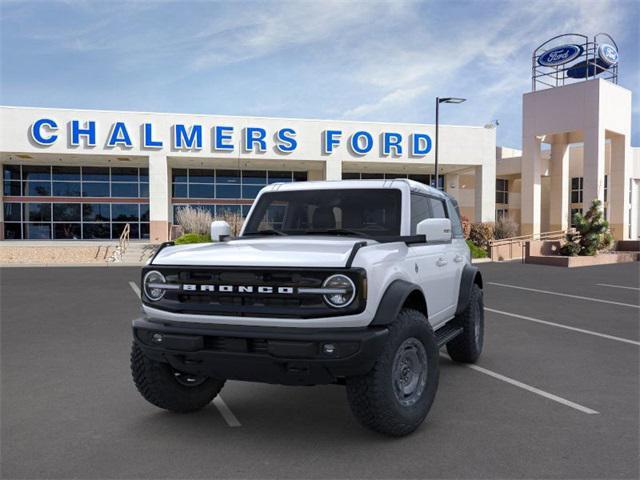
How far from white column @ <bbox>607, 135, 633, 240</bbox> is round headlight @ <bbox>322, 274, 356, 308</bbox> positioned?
34.0m

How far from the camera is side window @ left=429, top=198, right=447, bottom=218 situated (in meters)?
A: 5.96

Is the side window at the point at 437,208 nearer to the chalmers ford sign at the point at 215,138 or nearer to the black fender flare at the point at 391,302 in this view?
the black fender flare at the point at 391,302

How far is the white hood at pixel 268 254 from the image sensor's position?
150 inches

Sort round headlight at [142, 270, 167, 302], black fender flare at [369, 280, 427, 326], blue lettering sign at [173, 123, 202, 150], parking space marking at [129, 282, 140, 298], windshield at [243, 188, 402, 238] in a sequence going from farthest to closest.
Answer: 1. blue lettering sign at [173, 123, 202, 150]
2. parking space marking at [129, 282, 140, 298]
3. windshield at [243, 188, 402, 238]
4. round headlight at [142, 270, 167, 302]
5. black fender flare at [369, 280, 427, 326]

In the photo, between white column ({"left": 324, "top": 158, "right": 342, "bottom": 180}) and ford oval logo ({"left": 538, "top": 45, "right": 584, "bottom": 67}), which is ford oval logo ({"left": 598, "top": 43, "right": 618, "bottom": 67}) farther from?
white column ({"left": 324, "top": 158, "right": 342, "bottom": 180})

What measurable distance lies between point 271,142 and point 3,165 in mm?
16850

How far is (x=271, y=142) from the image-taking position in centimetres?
3234

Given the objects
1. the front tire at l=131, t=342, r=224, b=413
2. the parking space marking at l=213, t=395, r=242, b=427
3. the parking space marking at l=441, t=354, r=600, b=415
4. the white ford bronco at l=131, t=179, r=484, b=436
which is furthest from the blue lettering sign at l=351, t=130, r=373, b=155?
the front tire at l=131, t=342, r=224, b=413

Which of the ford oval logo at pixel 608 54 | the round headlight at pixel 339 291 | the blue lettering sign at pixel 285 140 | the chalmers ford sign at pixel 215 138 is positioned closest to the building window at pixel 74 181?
the chalmers ford sign at pixel 215 138

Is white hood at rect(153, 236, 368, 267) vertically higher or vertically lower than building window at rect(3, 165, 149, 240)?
lower

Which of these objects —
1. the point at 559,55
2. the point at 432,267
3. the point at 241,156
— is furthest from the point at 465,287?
the point at 559,55

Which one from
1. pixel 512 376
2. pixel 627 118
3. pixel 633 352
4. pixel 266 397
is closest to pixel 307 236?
pixel 266 397

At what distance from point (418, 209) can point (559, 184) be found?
33.0 m

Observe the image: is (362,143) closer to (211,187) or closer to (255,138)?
(255,138)
